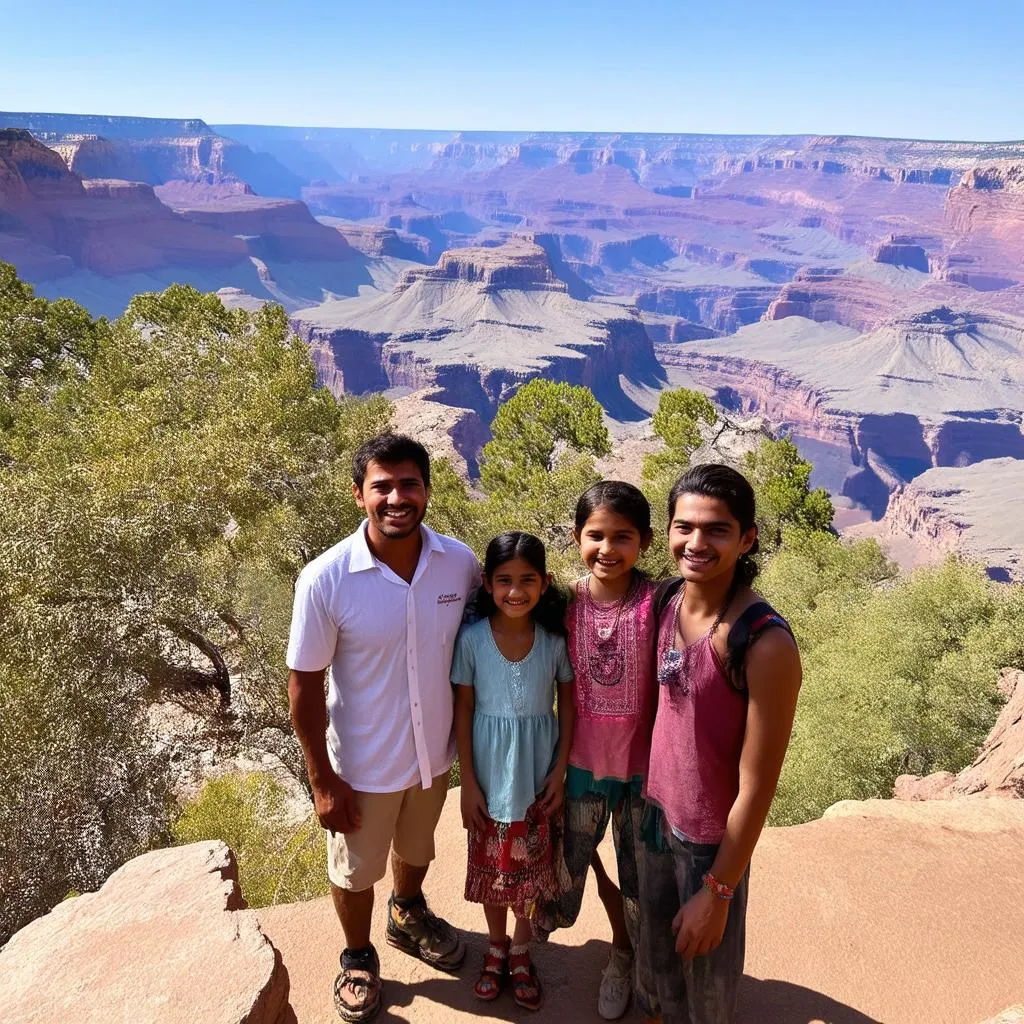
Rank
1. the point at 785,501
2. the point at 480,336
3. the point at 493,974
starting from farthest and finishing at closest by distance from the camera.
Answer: the point at 480,336 → the point at 785,501 → the point at 493,974

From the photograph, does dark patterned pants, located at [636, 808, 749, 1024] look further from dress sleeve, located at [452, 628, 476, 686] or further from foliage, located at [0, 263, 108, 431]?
foliage, located at [0, 263, 108, 431]

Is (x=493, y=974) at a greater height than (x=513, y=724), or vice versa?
(x=513, y=724)

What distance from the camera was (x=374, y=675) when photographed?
15.1 ft

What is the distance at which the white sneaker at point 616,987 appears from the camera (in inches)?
201

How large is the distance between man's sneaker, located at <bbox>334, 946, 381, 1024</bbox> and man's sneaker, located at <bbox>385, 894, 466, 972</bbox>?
36cm

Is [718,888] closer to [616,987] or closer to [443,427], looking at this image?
[616,987]

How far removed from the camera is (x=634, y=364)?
548 feet

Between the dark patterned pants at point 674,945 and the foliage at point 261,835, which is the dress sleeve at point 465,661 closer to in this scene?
the dark patterned pants at point 674,945

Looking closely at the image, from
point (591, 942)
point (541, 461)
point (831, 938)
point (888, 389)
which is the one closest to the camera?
point (591, 942)

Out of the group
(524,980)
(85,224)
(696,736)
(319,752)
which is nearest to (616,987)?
(524,980)

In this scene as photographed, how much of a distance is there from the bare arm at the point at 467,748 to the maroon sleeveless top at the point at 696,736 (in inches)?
47.6

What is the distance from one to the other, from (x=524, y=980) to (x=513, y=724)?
1.95 meters

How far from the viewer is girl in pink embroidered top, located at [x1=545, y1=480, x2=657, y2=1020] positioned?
4277 millimetres

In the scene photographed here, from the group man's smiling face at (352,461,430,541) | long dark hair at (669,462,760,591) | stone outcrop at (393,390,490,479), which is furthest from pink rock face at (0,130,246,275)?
long dark hair at (669,462,760,591)
